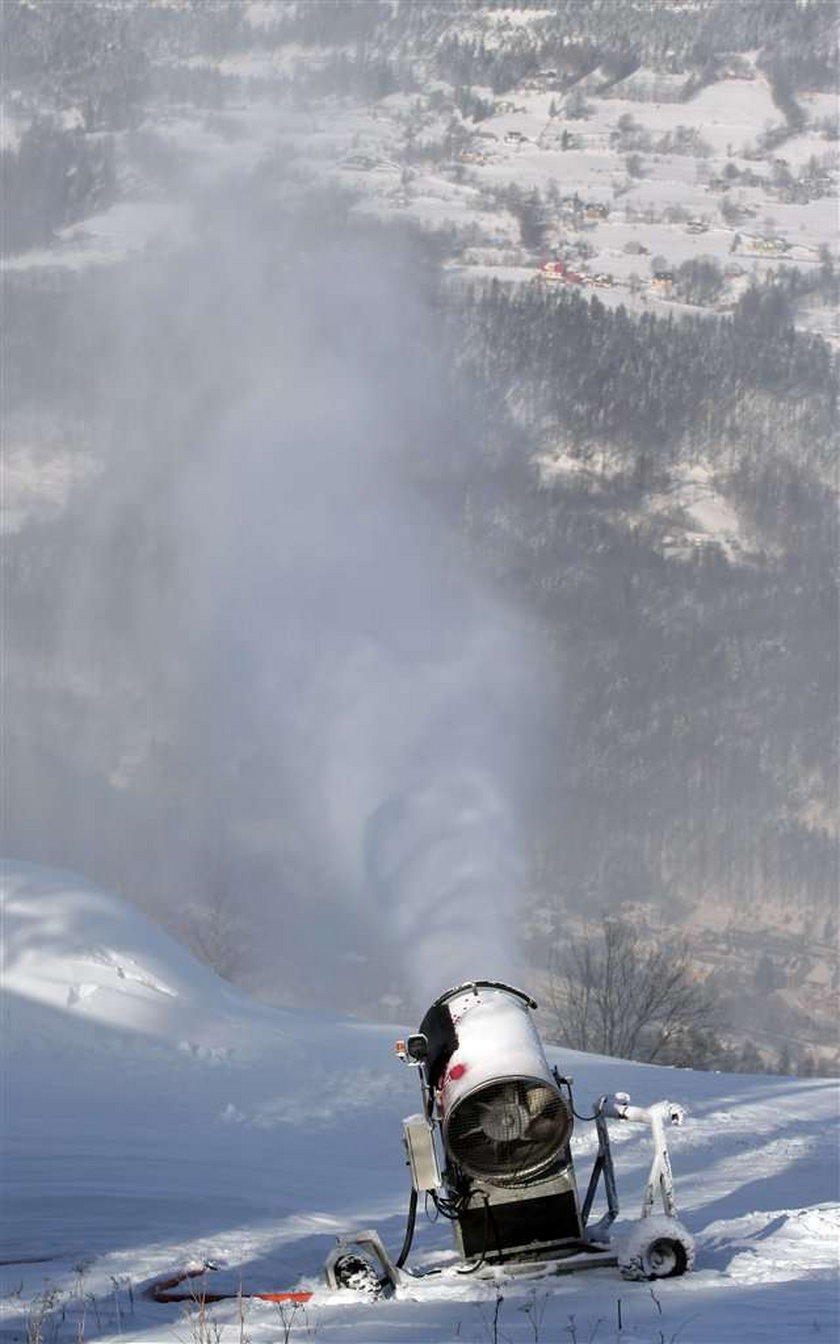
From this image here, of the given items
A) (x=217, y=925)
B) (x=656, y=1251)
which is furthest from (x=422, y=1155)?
(x=217, y=925)

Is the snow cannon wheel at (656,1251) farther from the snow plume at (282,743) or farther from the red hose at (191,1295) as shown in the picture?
the snow plume at (282,743)

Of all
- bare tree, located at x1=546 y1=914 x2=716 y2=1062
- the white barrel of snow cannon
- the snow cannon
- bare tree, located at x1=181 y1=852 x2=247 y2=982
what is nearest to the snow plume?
bare tree, located at x1=181 y1=852 x2=247 y2=982

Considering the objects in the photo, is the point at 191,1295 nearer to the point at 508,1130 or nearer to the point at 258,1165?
the point at 508,1130

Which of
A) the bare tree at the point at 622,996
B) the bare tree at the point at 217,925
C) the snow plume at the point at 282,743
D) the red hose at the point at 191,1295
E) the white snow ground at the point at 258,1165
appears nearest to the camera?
the white snow ground at the point at 258,1165

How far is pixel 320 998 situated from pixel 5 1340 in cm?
8963

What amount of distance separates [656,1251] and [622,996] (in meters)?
54.8

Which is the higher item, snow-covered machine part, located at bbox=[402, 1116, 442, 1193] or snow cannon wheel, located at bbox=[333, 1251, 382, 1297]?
snow-covered machine part, located at bbox=[402, 1116, 442, 1193]

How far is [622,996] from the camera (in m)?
62.6

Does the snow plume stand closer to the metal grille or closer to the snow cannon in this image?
the snow cannon

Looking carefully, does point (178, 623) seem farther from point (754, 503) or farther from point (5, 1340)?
point (5, 1340)

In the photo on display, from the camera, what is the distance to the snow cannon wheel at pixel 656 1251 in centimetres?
883

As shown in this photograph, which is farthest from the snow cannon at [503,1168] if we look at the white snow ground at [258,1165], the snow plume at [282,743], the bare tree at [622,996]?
the snow plume at [282,743]

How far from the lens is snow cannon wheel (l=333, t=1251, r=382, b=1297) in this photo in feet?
29.2

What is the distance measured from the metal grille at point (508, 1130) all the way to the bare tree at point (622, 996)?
3947 cm
